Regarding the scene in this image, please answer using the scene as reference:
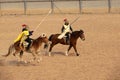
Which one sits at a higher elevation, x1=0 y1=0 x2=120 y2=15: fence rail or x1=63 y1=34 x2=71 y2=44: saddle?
x1=0 y1=0 x2=120 y2=15: fence rail

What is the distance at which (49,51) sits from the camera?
73.8ft

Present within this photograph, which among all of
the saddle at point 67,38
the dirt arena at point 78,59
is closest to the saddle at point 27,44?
the dirt arena at point 78,59

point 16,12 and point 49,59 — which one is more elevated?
point 16,12

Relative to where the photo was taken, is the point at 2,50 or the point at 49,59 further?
the point at 2,50

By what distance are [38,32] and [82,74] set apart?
13.5 metres

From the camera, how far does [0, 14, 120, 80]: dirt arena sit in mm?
17391

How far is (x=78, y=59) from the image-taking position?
20.9 meters

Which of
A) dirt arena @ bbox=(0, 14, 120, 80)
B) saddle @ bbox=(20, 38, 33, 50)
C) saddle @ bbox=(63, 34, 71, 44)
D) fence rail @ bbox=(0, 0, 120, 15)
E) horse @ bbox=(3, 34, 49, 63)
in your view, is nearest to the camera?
dirt arena @ bbox=(0, 14, 120, 80)

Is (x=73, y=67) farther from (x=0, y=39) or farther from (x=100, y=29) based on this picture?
(x=100, y=29)

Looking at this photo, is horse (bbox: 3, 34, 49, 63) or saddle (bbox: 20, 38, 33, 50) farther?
saddle (bbox: 20, 38, 33, 50)

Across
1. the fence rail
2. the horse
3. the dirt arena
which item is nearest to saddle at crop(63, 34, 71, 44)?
the dirt arena

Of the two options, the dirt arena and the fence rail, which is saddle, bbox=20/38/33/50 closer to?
the dirt arena

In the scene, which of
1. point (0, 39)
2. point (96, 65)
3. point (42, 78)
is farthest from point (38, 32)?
point (42, 78)

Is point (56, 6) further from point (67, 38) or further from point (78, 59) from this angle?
point (78, 59)
